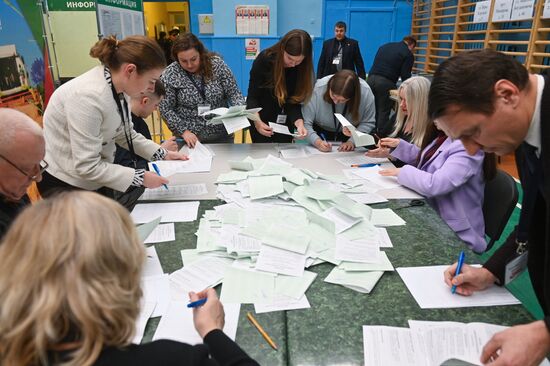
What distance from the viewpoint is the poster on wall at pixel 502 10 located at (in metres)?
4.89

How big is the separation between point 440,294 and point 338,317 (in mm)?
349

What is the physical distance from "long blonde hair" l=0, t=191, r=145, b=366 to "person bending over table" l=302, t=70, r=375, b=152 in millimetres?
2197

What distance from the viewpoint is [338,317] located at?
1.13 m

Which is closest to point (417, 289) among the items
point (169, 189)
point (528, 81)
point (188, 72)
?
point (528, 81)

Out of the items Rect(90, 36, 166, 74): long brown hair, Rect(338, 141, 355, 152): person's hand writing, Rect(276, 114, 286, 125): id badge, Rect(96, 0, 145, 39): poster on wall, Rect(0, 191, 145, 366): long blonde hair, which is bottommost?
Rect(338, 141, 355, 152): person's hand writing

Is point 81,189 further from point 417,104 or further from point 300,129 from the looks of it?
point 417,104

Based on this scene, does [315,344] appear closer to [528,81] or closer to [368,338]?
[368,338]

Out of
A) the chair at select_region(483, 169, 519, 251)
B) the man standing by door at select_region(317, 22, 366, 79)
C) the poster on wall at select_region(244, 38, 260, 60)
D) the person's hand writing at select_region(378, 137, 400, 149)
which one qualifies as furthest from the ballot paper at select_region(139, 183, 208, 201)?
the poster on wall at select_region(244, 38, 260, 60)

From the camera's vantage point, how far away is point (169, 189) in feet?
6.91

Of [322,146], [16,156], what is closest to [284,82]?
[322,146]

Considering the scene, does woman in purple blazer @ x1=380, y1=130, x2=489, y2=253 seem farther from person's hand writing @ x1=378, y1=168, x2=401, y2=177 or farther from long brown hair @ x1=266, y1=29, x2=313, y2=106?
long brown hair @ x1=266, y1=29, x2=313, y2=106

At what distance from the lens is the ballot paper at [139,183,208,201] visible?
199 centimetres

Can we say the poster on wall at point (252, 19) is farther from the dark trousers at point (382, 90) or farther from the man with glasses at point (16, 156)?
the man with glasses at point (16, 156)

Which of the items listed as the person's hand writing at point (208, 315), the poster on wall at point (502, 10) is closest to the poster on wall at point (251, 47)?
the poster on wall at point (502, 10)
